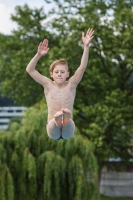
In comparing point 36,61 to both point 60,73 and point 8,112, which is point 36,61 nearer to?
point 60,73

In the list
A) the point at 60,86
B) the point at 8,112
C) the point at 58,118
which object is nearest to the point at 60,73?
the point at 60,86

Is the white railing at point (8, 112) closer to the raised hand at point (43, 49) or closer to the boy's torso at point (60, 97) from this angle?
the boy's torso at point (60, 97)

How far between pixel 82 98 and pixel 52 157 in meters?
15.9

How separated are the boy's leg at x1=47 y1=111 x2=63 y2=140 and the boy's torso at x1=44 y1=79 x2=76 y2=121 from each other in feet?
0.58

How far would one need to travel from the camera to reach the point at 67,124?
10719 millimetres

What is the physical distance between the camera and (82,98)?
1880 inches

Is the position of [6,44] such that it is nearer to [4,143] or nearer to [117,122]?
[117,122]

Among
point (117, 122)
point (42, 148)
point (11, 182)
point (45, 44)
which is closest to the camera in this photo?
point (45, 44)

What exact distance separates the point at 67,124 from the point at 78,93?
37082 millimetres

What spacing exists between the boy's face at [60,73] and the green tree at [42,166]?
20.7m

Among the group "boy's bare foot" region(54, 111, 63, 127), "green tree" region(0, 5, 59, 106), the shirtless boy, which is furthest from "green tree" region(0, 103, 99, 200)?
"boy's bare foot" region(54, 111, 63, 127)

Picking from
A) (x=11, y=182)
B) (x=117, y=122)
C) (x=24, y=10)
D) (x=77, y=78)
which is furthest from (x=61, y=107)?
(x=24, y=10)

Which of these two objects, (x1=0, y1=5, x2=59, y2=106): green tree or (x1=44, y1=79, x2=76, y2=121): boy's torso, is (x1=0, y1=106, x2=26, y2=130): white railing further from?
(x1=44, y1=79, x2=76, y2=121): boy's torso

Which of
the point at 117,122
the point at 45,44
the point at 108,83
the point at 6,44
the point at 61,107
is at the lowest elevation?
the point at 61,107
